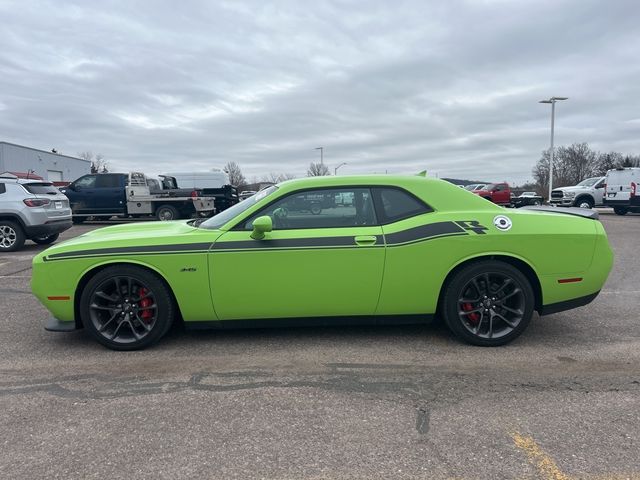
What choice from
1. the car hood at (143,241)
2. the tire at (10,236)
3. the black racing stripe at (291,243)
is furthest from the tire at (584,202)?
the car hood at (143,241)

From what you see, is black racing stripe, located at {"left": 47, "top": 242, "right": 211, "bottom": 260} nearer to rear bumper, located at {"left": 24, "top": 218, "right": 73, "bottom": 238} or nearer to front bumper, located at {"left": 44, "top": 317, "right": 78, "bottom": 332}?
front bumper, located at {"left": 44, "top": 317, "right": 78, "bottom": 332}

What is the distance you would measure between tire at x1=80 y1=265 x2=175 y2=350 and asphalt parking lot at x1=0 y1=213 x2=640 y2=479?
0.14 metres

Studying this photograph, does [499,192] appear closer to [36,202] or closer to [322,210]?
[36,202]

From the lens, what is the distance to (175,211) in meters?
17.7

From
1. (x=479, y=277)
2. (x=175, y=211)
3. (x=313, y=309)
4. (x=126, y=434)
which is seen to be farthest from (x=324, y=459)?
(x=175, y=211)

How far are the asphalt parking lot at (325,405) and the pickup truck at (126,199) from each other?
44.4 ft

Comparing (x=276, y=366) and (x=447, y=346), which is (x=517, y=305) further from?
(x=276, y=366)

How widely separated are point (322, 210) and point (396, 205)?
64 cm

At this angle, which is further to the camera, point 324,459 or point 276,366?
point 276,366

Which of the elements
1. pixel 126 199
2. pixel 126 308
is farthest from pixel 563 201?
pixel 126 308

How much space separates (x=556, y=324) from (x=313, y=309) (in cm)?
253

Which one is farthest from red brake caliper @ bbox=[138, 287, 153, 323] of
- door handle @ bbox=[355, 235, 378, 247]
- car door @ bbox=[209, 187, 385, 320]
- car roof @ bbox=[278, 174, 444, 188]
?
door handle @ bbox=[355, 235, 378, 247]

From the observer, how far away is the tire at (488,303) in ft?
12.8

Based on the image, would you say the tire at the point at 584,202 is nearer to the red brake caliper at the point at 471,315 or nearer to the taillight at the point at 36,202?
the red brake caliper at the point at 471,315
